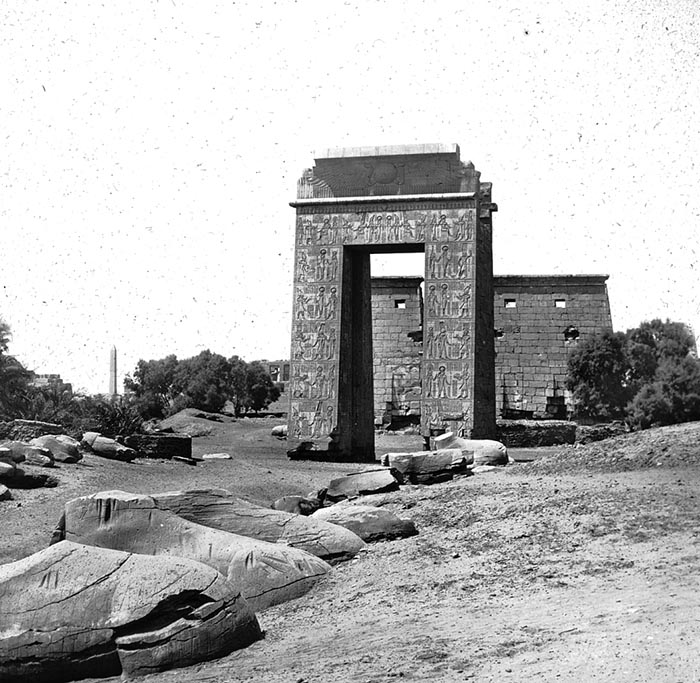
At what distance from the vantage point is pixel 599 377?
39.4 m

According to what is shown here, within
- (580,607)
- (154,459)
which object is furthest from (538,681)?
(154,459)

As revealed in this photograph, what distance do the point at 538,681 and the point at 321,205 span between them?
21707mm

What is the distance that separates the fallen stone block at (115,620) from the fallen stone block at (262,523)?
2.33 metres

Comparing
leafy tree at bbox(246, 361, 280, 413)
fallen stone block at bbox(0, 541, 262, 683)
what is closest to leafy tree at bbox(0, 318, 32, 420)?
fallen stone block at bbox(0, 541, 262, 683)

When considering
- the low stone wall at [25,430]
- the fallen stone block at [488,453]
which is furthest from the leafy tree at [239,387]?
the fallen stone block at [488,453]

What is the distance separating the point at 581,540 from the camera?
7980mm

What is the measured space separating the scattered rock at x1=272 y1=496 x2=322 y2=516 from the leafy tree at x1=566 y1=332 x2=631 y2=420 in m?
28.3

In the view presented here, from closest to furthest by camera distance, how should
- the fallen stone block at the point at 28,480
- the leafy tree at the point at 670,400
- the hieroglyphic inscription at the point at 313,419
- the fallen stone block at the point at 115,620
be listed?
1. the fallen stone block at the point at 115,620
2. the fallen stone block at the point at 28,480
3. the hieroglyphic inscription at the point at 313,419
4. the leafy tree at the point at 670,400

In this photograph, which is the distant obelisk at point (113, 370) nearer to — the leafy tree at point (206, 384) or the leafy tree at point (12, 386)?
the leafy tree at point (206, 384)

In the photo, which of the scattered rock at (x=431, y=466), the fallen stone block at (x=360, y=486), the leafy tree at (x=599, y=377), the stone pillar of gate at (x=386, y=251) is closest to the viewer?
the fallen stone block at (x=360, y=486)

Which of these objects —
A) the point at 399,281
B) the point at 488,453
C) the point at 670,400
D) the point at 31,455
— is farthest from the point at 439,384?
the point at 399,281

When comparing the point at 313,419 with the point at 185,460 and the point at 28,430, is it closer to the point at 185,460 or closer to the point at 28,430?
the point at 185,460

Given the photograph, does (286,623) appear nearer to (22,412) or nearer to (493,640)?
(493,640)

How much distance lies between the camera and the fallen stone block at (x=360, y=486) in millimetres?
13578
